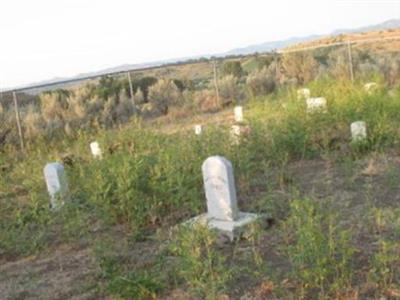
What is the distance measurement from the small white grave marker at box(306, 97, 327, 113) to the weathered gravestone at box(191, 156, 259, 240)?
3.31 meters

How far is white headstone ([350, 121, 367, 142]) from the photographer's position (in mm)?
7695

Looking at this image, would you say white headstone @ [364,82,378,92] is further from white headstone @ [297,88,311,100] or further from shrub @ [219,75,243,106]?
shrub @ [219,75,243,106]

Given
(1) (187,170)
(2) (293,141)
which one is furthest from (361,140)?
(1) (187,170)

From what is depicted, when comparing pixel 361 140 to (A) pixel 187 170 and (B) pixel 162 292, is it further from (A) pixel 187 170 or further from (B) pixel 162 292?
(B) pixel 162 292

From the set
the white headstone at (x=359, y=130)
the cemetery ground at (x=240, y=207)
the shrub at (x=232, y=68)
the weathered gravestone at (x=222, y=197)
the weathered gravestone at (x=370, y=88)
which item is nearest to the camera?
the cemetery ground at (x=240, y=207)

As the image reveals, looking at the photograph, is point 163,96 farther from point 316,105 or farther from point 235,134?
point 235,134

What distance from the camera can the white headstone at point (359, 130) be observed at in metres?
7.70

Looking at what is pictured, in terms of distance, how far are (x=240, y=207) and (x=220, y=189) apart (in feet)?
2.42

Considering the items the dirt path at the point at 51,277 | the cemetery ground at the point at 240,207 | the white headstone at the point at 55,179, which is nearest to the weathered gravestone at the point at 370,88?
the cemetery ground at the point at 240,207

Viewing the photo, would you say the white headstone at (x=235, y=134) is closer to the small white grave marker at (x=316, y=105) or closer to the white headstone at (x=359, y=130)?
the small white grave marker at (x=316, y=105)

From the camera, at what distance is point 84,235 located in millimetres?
6094

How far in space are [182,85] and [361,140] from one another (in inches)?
639

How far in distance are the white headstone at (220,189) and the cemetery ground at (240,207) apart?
0.30 m

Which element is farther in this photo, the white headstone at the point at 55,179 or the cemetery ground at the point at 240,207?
the white headstone at the point at 55,179
